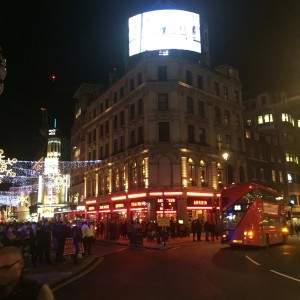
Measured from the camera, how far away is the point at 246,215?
23.2m

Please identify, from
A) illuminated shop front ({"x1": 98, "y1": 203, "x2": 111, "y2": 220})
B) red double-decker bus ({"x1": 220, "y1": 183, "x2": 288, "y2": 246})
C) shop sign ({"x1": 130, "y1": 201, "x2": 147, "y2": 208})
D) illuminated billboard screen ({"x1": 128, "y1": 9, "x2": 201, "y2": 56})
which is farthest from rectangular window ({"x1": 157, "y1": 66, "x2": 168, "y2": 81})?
red double-decker bus ({"x1": 220, "y1": 183, "x2": 288, "y2": 246})

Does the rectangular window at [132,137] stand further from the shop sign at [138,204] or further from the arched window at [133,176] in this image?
the shop sign at [138,204]

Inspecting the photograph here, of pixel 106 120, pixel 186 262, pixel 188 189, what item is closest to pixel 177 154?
pixel 188 189

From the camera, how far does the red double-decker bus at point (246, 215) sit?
23188 mm

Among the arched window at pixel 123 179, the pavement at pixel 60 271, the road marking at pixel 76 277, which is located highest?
the arched window at pixel 123 179

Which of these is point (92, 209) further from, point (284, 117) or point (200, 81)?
point (284, 117)

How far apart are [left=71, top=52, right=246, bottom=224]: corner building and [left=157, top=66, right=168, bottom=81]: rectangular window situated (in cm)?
12

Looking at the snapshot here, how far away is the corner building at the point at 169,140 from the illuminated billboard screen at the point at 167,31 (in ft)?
9.31

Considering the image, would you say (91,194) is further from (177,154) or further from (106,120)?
(177,154)

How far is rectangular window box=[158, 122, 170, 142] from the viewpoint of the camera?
4384cm

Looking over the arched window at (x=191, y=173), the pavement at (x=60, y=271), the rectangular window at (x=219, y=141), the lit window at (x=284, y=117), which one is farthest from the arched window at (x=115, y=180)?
the lit window at (x=284, y=117)

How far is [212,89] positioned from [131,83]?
407 inches

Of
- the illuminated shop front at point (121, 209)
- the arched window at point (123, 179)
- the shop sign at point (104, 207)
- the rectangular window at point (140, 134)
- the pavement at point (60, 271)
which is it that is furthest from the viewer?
the shop sign at point (104, 207)

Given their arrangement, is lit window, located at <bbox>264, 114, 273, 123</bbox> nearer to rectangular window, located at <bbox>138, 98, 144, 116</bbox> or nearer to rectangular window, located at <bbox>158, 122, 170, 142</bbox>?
rectangular window, located at <bbox>158, 122, 170, 142</bbox>
